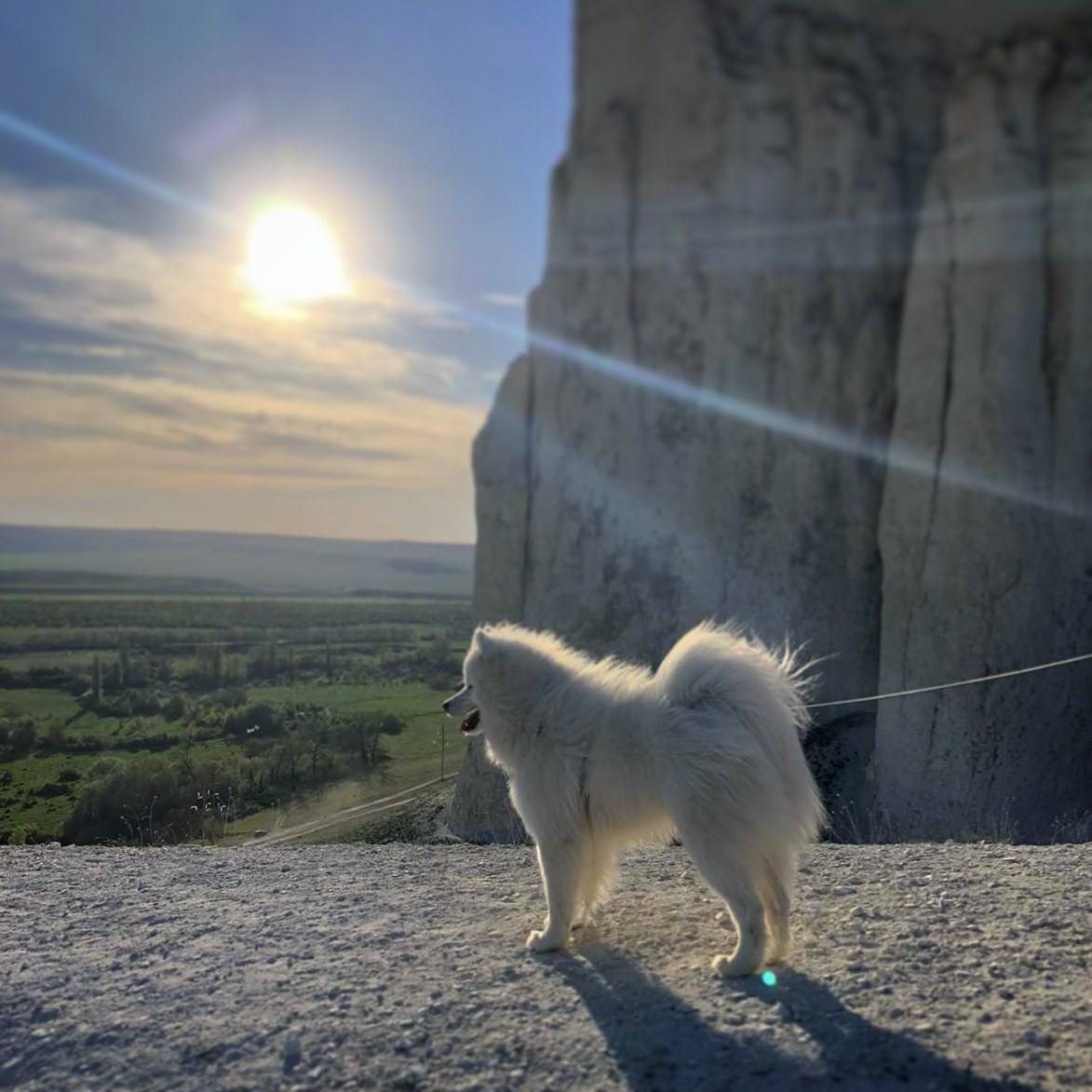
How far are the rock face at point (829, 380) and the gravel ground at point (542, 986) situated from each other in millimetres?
6698

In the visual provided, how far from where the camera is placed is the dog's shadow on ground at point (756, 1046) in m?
3.33

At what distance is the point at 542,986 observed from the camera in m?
4.32

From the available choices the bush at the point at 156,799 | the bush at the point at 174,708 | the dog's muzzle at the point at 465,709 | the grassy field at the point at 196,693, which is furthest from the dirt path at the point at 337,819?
the dog's muzzle at the point at 465,709

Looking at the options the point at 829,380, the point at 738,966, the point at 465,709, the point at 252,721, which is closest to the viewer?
the point at 738,966

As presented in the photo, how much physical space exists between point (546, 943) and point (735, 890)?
109 centimetres

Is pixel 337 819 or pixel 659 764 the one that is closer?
pixel 659 764

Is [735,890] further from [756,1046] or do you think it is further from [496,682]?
[496,682]

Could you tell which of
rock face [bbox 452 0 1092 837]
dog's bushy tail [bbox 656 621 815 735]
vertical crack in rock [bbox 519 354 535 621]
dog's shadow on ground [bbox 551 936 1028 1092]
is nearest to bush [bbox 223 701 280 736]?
rock face [bbox 452 0 1092 837]

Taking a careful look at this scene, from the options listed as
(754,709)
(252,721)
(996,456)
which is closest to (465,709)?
(754,709)

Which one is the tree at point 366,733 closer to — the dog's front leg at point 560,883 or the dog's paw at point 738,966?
the dog's front leg at point 560,883

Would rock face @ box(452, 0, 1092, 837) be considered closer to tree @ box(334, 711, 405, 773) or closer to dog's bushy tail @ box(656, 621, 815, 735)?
tree @ box(334, 711, 405, 773)

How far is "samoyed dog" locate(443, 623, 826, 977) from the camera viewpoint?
432cm

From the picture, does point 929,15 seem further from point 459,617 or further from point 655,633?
point 459,617

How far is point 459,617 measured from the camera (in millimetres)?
25312
